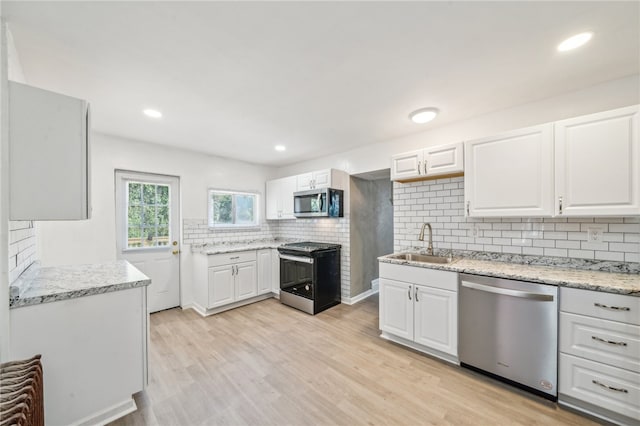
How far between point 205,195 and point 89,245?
5.12 ft

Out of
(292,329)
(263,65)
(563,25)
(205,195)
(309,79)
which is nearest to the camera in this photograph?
(563,25)

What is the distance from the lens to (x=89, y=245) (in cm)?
297

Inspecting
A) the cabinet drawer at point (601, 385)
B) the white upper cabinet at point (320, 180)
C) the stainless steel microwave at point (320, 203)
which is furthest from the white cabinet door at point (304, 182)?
the cabinet drawer at point (601, 385)

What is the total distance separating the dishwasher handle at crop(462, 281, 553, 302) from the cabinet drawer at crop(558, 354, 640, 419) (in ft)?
1.38

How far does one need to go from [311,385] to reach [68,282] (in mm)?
1963

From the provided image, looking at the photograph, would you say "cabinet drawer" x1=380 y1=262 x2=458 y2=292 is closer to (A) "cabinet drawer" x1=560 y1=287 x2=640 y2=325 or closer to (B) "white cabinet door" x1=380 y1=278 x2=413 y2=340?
(B) "white cabinet door" x1=380 y1=278 x2=413 y2=340

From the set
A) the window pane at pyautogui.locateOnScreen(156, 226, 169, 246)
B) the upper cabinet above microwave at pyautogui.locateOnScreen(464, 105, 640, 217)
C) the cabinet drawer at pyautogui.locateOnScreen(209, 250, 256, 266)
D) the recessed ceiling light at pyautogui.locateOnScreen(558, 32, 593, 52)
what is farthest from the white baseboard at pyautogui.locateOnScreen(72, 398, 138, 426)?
the recessed ceiling light at pyautogui.locateOnScreen(558, 32, 593, 52)

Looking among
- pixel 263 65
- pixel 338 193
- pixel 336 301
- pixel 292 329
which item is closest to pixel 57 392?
pixel 292 329

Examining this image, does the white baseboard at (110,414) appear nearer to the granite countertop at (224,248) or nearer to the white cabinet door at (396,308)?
the granite countertop at (224,248)

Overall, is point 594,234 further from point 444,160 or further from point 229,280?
point 229,280

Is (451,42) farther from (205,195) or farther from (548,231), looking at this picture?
(205,195)

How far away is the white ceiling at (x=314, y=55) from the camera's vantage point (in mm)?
1276

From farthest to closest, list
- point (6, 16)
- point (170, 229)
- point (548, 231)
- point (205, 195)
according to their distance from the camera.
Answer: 1. point (205, 195)
2. point (170, 229)
3. point (548, 231)
4. point (6, 16)

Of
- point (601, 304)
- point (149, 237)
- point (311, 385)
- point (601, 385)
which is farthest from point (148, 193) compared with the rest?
point (601, 385)
